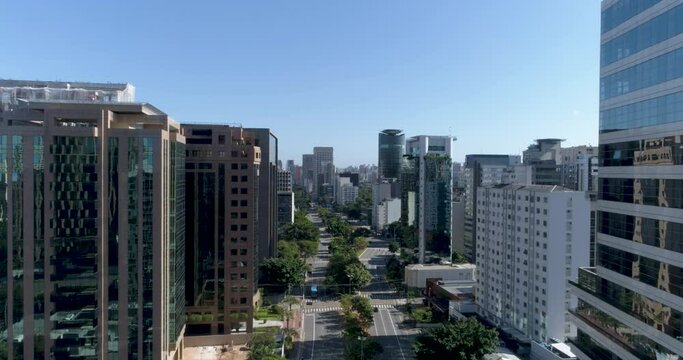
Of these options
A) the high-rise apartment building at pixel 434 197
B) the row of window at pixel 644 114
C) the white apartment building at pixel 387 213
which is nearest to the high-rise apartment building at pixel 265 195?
the high-rise apartment building at pixel 434 197

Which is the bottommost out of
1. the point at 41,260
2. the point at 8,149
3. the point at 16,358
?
the point at 16,358

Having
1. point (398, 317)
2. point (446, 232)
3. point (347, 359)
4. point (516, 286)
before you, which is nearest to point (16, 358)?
point (347, 359)

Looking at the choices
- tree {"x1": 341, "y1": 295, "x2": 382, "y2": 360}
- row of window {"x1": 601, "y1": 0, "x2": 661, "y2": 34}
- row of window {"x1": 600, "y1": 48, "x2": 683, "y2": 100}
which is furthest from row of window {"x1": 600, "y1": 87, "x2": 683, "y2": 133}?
tree {"x1": 341, "y1": 295, "x2": 382, "y2": 360}

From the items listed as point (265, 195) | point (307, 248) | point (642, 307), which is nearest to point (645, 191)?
point (642, 307)

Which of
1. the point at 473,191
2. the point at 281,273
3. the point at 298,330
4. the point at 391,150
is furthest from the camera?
the point at 391,150

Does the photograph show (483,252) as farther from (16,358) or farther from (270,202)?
(16,358)

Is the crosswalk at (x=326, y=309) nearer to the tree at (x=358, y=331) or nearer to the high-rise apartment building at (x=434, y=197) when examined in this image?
the tree at (x=358, y=331)

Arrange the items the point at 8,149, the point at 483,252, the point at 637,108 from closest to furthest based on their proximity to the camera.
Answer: the point at 637,108
the point at 8,149
the point at 483,252

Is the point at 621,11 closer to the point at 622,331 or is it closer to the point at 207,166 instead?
the point at 622,331
